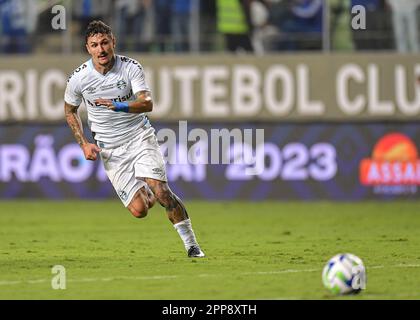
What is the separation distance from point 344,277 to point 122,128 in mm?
4003

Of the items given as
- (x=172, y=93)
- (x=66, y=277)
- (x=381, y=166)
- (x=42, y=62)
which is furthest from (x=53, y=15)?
(x=66, y=277)

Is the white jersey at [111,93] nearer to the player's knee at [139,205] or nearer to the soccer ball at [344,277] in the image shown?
the player's knee at [139,205]

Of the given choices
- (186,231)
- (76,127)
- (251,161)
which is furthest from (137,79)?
(251,161)

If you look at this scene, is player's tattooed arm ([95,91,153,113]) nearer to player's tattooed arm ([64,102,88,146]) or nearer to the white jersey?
the white jersey

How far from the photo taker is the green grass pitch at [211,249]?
9706mm

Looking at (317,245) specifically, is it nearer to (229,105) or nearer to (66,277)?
(66,277)

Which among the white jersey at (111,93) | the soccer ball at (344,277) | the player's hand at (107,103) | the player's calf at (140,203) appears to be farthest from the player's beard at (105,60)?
the soccer ball at (344,277)

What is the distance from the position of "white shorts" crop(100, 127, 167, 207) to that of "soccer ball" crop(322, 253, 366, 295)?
3.21 m

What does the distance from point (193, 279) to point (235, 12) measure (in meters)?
12.7

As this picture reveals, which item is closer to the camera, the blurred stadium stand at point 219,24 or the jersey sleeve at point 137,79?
the jersey sleeve at point 137,79

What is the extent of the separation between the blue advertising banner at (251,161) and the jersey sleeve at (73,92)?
8747mm

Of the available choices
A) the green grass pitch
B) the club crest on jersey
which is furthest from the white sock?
the club crest on jersey

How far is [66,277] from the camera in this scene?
10578mm

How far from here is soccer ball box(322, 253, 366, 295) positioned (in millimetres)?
9156
